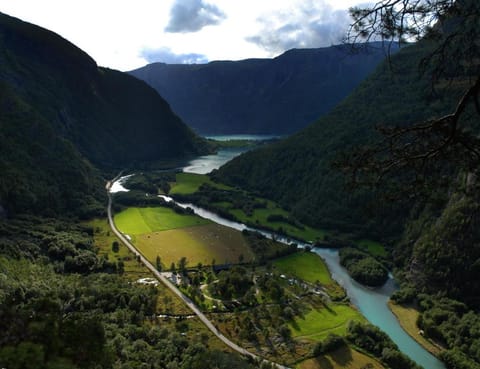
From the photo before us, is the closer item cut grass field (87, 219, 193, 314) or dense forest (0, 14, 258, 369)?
dense forest (0, 14, 258, 369)

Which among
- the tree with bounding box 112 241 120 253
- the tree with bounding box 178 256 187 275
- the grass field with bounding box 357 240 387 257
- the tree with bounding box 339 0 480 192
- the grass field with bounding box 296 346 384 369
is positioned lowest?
the grass field with bounding box 296 346 384 369

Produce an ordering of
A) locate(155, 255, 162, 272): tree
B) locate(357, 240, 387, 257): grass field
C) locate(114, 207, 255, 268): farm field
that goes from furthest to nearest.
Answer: locate(357, 240, 387, 257): grass field
locate(114, 207, 255, 268): farm field
locate(155, 255, 162, 272): tree

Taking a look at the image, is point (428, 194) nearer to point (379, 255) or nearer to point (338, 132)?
point (379, 255)

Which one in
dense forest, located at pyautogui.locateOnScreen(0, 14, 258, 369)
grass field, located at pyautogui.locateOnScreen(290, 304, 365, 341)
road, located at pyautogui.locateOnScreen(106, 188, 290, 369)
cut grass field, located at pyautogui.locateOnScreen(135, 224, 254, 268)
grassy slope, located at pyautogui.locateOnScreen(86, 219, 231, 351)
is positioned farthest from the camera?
cut grass field, located at pyautogui.locateOnScreen(135, 224, 254, 268)

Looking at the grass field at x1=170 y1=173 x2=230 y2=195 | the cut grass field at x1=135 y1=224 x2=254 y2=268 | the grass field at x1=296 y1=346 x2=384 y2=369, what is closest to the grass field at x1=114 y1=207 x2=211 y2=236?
the cut grass field at x1=135 y1=224 x2=254 y2=268

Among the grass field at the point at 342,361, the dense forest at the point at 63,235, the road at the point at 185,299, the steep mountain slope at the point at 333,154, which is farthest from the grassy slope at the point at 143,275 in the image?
the steep mountain slope at the point at 333,154

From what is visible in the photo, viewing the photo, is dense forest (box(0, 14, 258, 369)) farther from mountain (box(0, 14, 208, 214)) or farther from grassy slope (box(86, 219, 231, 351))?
grassy slope (box(86, 219, 231, 351))

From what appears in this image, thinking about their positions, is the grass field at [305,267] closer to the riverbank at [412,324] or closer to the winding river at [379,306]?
the winding river at [379,306]
